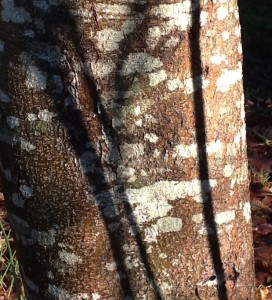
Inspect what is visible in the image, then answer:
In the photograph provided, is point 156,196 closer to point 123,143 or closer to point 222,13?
point 123,143

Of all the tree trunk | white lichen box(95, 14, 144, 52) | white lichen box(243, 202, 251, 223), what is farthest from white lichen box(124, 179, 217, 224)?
white lichen box(95, 14, 144, 52)

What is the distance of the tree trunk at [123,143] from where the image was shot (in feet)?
4.93

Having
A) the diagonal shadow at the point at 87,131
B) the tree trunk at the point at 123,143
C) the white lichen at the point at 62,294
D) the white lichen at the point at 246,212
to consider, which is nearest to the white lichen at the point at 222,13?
the tree trunk at the point at 123,143

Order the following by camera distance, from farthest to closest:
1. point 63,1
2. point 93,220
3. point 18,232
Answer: point 18,232
point 93,220
point 63,1

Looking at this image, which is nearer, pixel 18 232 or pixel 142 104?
pixel 142 104

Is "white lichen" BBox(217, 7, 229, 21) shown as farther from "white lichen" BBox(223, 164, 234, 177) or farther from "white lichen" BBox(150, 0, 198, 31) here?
"white lichen" BBox(223, 164, 234, 177)

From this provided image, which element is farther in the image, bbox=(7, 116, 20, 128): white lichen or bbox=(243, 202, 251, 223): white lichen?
bbox=(243, 202, 251, 223): white lichen


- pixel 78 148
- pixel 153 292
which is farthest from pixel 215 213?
pixel 78 148

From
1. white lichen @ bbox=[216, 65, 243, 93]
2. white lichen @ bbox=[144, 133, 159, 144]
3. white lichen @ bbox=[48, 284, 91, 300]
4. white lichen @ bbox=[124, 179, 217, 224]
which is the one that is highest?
white lichen @ bbox=[216, 65, 243, 93]

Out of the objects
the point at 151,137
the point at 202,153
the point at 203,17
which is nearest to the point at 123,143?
the point at 151,137

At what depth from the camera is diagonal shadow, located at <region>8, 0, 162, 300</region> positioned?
1.49 metres

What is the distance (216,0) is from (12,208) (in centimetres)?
58

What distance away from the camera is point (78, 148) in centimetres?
154

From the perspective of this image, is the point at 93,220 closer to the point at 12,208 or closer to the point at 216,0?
the point at 12,208
